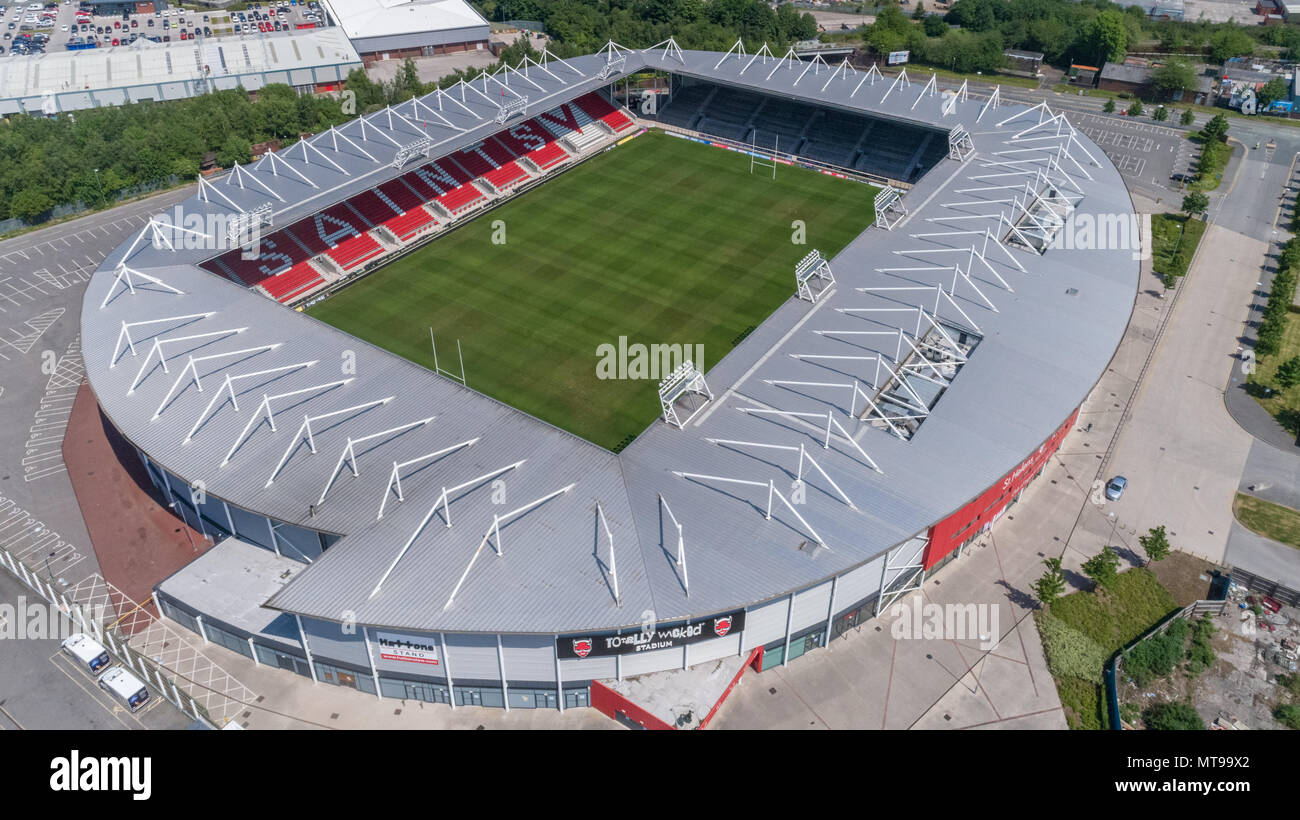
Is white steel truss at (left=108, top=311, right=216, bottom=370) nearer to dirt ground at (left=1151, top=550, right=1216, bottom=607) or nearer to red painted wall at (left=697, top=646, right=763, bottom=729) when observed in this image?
red painted wall at (left=697, top=646, right=763, bottom=729)

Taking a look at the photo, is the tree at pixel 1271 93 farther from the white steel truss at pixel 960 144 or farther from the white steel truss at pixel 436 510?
the white steel truss at pixel 436 510

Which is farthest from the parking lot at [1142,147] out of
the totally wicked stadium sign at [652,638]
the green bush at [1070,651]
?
the totally wicked stadium sign at [652,638]

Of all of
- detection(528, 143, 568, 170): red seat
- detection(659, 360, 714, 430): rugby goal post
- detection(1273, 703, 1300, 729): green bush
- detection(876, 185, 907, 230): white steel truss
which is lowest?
detection(1273, 703, 1300, 729): green bush

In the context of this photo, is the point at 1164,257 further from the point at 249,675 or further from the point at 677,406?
the point at 249,675

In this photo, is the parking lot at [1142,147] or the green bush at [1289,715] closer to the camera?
the green bush at [1289,715]

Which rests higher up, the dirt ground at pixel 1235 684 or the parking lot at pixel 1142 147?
the parking lot at pixel 1142 147

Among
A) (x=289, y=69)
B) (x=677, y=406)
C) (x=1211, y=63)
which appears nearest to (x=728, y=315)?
(x=677, y=406)

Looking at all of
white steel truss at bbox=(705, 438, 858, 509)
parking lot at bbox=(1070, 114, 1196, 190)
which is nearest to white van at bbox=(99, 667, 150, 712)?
white steel truss at bbox=(705, 438, 858, 509)
